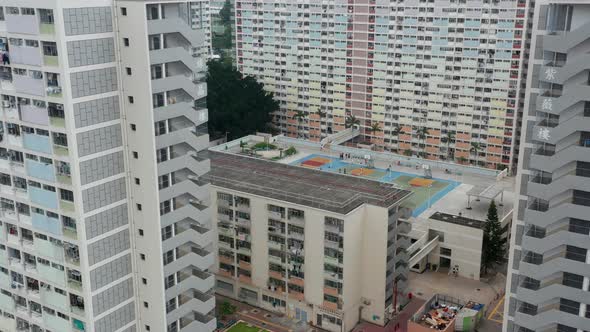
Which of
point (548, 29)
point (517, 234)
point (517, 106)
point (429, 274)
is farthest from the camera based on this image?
point (517, 106)

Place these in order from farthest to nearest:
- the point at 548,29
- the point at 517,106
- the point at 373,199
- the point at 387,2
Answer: the point at 387,2, the point at 517,106, the point at 373,199, the point at 548,29

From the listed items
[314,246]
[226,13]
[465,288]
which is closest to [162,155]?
[314,246]

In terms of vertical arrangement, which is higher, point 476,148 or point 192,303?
point 192,303

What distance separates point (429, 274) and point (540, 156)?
3897cm

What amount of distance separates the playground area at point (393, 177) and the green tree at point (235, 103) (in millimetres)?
19148

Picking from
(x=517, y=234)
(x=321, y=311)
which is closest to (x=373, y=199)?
(x=321, y=311)

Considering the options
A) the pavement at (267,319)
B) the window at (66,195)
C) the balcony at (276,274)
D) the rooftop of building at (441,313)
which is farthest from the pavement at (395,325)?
the window at (66,195)

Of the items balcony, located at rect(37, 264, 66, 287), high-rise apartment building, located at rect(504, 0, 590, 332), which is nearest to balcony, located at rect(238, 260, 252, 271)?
balcony, located at rect(37, 264, 66, 287)

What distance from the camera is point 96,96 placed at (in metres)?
33.0

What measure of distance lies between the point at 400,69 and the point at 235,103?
2975 cm

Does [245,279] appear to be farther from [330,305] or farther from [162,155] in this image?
[162,155]

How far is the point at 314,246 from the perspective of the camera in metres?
55.5

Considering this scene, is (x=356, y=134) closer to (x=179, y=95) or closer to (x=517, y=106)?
(x=517, y=106)

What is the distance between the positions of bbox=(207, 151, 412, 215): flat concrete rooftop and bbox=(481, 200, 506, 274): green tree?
13.9 m
